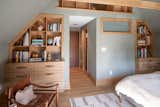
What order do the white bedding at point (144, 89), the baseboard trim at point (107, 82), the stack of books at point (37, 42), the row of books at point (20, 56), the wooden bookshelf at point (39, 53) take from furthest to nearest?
the baseboard trim at point (107, 82), the stack of books at point (37, 42), the row of books at point (20, 56), the wooden bookshelf at point (39, 53), the white bedding at point (144, 89)

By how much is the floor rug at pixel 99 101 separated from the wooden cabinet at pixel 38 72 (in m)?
0.75

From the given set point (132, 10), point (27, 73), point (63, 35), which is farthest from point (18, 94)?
point (132, 10)

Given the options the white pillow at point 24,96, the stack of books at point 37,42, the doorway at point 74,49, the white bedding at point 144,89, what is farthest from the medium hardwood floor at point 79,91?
the doorway at point 74,49

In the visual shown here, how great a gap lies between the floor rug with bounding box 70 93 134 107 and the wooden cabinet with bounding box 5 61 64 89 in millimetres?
749

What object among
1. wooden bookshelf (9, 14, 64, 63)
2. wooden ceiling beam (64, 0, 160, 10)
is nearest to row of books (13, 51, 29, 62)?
wooden bookshelf (9, 14, 64, 63)

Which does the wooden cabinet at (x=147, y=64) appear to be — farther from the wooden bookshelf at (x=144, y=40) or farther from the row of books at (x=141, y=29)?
the row of books at (x=141, y=29)

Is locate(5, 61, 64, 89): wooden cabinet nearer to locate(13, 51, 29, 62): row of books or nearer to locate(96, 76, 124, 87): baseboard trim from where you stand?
locate(13, 51, 29, 62): row of books

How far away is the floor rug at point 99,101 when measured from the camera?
108 inches

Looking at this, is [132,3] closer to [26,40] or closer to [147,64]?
[147,64]

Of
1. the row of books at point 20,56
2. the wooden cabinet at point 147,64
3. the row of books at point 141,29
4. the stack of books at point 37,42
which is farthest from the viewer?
the row of books at point 141,29

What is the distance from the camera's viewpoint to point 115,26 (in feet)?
13.7

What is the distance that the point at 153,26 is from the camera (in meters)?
4.38

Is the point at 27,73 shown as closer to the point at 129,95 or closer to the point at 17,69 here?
the point at 17,69

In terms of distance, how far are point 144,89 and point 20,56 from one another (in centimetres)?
300
